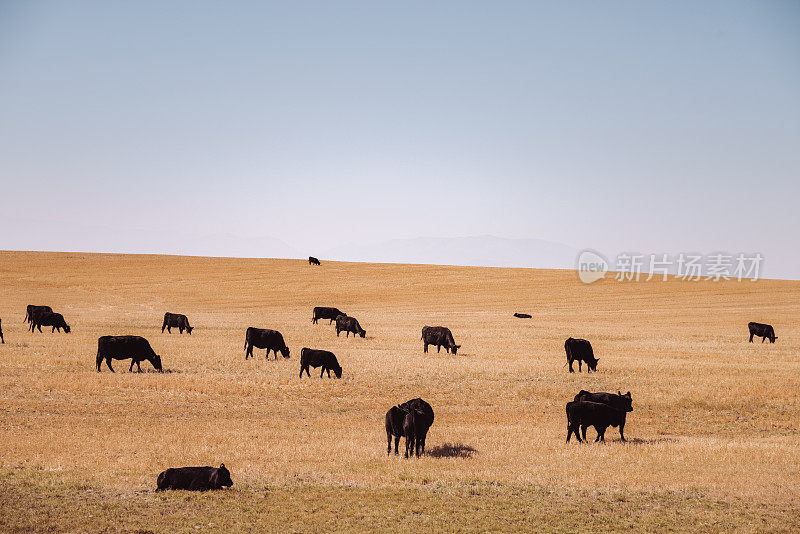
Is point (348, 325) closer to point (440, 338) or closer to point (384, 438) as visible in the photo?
point (440, 338)

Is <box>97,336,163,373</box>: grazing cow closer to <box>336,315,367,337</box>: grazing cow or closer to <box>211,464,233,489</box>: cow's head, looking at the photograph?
<box>211,464,233,489</box>: cow's head

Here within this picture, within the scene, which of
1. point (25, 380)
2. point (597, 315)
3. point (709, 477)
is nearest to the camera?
point (709, 477)

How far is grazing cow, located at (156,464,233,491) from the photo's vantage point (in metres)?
11.2

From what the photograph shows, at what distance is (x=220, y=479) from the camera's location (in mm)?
11211

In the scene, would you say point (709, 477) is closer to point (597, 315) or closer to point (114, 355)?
point (114, 355)

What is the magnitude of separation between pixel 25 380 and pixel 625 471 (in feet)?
61.2

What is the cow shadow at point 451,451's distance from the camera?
556 inches

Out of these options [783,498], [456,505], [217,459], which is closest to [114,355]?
[217,459]

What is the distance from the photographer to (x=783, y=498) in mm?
11172

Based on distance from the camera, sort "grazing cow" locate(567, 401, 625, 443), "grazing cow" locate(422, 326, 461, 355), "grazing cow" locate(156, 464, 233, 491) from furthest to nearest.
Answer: "grazing cow" locate(422, 326, 461, 355) → "grazing cow" locate(567, 401, 625, 443) → "grazing cow" locate(156, 464, 233, 491)

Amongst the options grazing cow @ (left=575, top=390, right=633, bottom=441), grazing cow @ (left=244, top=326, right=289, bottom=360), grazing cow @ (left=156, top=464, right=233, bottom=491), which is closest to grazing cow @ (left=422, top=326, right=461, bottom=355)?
grazing cow @ (left=244, top=326, right=289, bottom=360)

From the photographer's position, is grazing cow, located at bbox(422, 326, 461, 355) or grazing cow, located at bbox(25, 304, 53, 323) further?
grazing cow, located at bbox(25, 304, 53, 323)

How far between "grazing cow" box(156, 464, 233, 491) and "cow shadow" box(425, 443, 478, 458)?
478 cm

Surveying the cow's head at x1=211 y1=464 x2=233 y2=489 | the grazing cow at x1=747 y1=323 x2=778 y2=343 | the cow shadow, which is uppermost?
the grazing cow at x1=747 y1=323 x2=778 y2=343
